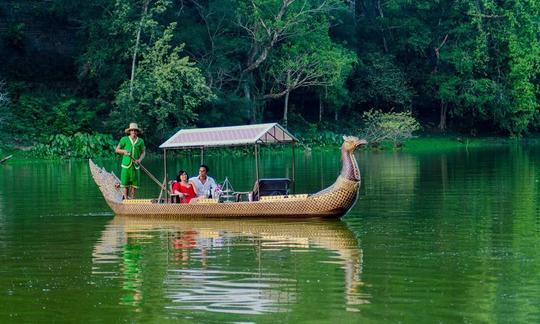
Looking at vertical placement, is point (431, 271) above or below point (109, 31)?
below

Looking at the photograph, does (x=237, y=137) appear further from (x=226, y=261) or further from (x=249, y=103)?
(x=249, y=103)

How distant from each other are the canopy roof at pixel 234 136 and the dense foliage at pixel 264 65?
22.8 meters

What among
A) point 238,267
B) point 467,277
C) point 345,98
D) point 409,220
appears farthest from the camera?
point 345,98

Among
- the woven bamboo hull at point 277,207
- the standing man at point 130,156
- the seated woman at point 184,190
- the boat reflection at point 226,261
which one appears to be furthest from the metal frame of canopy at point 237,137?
the boat reflection at point 226,261

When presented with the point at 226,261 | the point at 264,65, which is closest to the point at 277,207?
the point at 226,261

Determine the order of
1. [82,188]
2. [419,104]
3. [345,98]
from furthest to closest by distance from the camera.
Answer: [419,104] < [345,98] < [82,188]

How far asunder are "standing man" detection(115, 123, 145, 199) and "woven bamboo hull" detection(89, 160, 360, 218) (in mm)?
955

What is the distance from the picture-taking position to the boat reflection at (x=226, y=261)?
13.6m

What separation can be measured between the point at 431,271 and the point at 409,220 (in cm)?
633

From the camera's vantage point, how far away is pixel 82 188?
103ft

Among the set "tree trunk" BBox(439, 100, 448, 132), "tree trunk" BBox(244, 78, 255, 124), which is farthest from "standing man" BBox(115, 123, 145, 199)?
"tree trunk" BBox(439, 100, 448, 132)

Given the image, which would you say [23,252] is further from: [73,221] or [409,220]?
[409,220]

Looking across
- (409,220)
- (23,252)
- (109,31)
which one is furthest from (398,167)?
(23,252)

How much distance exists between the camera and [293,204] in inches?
838
